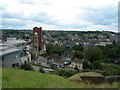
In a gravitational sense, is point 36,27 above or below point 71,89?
above

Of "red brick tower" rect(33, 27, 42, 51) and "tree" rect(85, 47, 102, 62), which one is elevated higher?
"red brick tower" rect(33, 27, 42, 51)

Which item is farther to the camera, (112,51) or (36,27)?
(36,27)

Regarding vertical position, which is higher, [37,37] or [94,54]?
[37,37]

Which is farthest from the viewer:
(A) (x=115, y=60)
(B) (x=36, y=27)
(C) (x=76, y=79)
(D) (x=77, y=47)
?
(D) (x=77, y=47)

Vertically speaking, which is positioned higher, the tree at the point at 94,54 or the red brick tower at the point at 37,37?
the red brick tower at the point at 37,37

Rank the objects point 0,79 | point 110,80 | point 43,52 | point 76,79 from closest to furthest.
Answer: point 0,79
point 76,79
point 110,80
point 43,52

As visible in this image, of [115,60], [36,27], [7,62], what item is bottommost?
[115,60]

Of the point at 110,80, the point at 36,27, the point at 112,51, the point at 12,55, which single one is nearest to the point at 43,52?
the point at 36,27

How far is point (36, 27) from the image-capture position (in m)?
47.2

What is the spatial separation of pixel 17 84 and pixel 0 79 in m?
0.76

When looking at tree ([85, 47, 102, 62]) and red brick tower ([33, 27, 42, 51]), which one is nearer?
tree ([85, 47, 102, 62])

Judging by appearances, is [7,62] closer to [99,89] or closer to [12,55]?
[12,55]

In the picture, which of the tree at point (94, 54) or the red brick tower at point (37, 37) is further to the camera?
the red brick tower at point (37, 37)

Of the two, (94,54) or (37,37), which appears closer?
(94,54)
